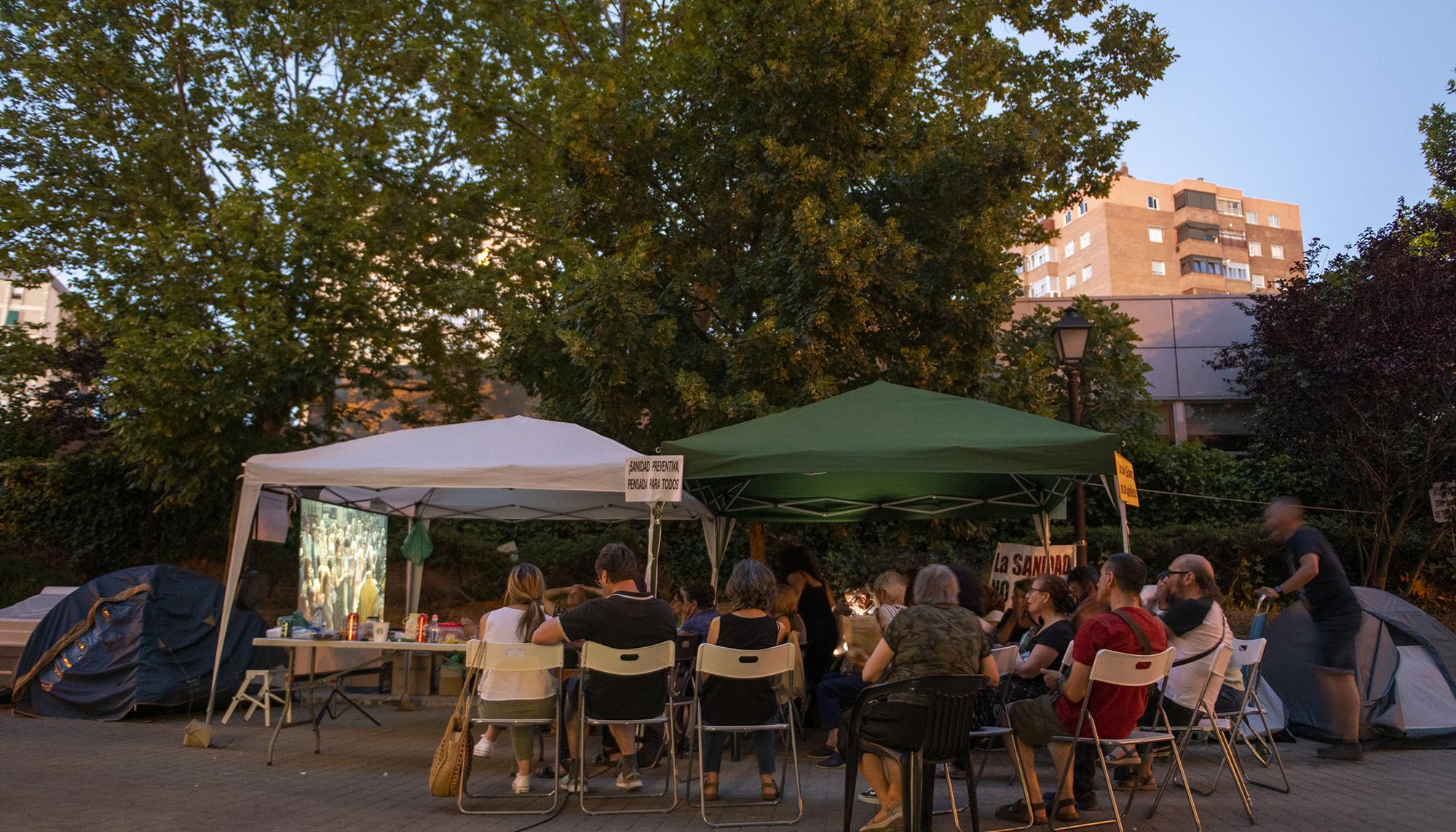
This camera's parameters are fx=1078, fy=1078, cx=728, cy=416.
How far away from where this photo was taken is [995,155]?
1273 cm

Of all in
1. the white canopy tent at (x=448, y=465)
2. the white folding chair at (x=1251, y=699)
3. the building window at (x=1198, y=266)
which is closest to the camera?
the white folding chair at (x=1251, y=699)

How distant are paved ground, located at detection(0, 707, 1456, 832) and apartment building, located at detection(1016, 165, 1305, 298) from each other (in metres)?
51.8

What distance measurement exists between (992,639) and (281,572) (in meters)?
13.5

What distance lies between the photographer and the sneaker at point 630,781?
656 centimetres

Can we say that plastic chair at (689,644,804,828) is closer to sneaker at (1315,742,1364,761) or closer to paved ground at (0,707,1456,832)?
paved ground at (0,707,1456,832)

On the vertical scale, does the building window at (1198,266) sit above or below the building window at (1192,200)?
below

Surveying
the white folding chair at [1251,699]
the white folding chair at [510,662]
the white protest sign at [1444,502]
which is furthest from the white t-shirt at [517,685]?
the white protest sign at [1444,502]

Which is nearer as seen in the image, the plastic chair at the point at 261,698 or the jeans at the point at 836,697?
the jeans at the point at 836,697

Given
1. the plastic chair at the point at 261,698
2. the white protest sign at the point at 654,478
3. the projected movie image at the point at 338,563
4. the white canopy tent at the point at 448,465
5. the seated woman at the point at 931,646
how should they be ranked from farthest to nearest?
the projected movie image at the point at 338,563
the plastic chair at the point at 261,698
the white canopy tent at the point at 448,465
the white protest sign at the point at 654,478
the seated woman at the point at 931,646

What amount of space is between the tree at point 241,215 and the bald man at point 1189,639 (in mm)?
10920

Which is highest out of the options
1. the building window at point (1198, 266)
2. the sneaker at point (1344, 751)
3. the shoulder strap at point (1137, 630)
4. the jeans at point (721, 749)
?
the building window at point (1198, 266)

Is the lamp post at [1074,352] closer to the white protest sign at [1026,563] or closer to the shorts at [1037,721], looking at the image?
the white protest sign at [1026,563]

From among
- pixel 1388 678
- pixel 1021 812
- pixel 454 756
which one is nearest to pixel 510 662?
pixel 454 756

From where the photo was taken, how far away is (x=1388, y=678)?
339 inches
